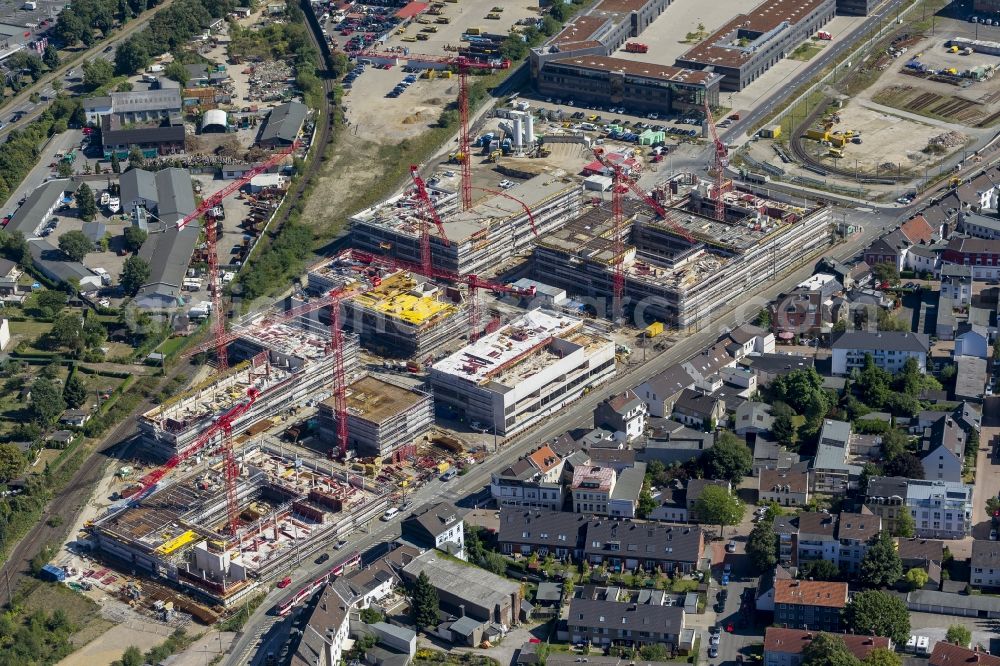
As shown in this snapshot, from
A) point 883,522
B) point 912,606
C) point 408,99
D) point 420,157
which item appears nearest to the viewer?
point 912,606

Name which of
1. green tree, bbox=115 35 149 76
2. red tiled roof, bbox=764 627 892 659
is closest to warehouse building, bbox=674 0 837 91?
green tree, bbox=115 35 149 76

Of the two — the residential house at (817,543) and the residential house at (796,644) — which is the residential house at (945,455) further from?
the residential house at (796,644)

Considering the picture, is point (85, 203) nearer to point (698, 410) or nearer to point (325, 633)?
point (698, 410)

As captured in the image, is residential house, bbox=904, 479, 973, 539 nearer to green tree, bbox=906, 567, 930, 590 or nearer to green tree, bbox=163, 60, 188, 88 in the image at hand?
green tree, bbox=906, 567, 930, 590

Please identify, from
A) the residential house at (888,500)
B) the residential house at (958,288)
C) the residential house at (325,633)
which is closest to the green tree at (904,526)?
the residential house at (888,500)

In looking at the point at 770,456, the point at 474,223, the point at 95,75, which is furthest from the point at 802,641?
the point at 95,75

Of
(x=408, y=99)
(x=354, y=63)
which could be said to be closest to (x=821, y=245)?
(x=408, y=99)

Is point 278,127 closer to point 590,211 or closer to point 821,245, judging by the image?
point 590,211
